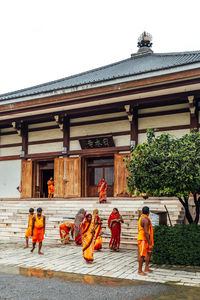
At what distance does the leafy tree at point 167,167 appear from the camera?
6.84 m

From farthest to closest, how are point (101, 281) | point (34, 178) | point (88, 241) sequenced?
Result: 1. point (34, 178)
2. point (88, 241)
3. point (101, 281)

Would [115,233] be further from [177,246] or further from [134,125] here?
[134,125]

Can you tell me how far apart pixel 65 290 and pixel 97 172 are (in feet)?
36.7


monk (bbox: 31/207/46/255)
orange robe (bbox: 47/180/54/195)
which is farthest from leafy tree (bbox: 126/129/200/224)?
orange robe (bbox: 47/180/54/195)

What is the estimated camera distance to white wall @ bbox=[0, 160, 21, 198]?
17428mm

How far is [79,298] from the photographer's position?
15.8 ft

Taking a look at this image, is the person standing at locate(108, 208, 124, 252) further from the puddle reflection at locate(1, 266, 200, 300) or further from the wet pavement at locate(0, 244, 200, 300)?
the puddle reflection at locate(1, 266, 200, 300)

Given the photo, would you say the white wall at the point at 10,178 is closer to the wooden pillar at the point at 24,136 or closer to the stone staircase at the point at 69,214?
the wooden pillar at the point at 24,136

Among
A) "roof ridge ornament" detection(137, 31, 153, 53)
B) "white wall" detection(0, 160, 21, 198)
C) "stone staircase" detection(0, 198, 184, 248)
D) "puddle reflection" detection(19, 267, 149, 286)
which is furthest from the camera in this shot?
"roof ridge ornament" detection(137, 31, 153, 53)

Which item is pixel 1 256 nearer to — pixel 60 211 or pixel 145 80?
pixel 60 211

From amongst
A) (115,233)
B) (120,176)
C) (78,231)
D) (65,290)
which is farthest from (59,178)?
(65,290)

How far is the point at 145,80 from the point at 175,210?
5127 mm

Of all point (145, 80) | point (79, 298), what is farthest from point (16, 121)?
point (79, 298)

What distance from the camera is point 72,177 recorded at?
51.4ft
